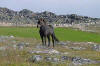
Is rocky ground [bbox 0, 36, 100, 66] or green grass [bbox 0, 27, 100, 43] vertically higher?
rocky ground [bbox 0, 36, 100, 66]

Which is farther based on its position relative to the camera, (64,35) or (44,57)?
(64,35)

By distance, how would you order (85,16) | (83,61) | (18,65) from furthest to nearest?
1. (85,16)
2. (83,61)
3. (18,65)

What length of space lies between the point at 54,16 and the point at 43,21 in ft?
369

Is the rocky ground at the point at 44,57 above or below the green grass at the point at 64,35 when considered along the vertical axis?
above

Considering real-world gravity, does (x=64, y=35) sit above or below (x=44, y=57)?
below

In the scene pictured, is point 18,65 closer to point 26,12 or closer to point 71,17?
point 71,17

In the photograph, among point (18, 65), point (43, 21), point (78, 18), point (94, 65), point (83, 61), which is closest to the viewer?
point (18, 65)

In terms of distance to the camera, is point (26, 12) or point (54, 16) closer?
point (54, 16)

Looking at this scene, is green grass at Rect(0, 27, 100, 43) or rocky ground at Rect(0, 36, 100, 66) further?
green grass at Rect(0, 27, 100, 43)

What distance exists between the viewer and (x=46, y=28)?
27.9 meters

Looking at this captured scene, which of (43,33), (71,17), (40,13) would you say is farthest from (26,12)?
(43,33)

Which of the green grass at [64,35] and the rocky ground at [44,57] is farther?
the green grass at [64,35]

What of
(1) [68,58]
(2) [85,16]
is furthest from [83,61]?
(2) [85,16]

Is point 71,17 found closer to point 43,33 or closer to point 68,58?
point 43,33
